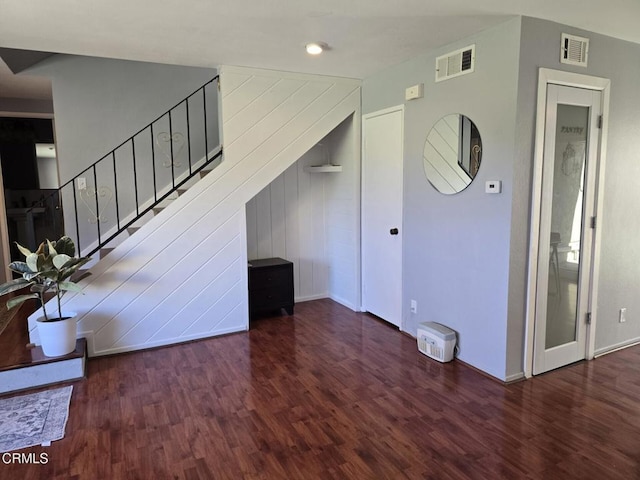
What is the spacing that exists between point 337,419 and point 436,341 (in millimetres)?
1178

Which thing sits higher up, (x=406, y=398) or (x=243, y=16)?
(x=243, y=16)

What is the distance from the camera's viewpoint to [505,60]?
113 inches

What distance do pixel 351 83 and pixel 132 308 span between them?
3.05 m

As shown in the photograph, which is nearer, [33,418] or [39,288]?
[33,418]

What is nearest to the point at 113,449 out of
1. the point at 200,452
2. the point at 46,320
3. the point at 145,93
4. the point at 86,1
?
the point at 200,452

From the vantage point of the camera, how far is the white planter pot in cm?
316

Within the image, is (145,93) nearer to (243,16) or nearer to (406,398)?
(243,16)

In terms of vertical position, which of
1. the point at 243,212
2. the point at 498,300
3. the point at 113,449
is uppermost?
the point at 243,212

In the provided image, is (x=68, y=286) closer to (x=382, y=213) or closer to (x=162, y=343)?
(x=162, y=343)

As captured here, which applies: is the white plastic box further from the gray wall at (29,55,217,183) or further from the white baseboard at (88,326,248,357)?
the gray wall at (29,55,217,183)

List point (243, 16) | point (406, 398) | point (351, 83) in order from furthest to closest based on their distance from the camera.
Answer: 1. point (351, 83)
2. point (406, 398)
3. point (243, 16)

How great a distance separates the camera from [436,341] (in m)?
3.44

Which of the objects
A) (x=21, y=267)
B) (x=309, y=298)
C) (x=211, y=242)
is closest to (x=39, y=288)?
(x=21, y=267)

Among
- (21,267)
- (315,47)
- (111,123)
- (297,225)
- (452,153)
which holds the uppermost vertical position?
(315,47)
